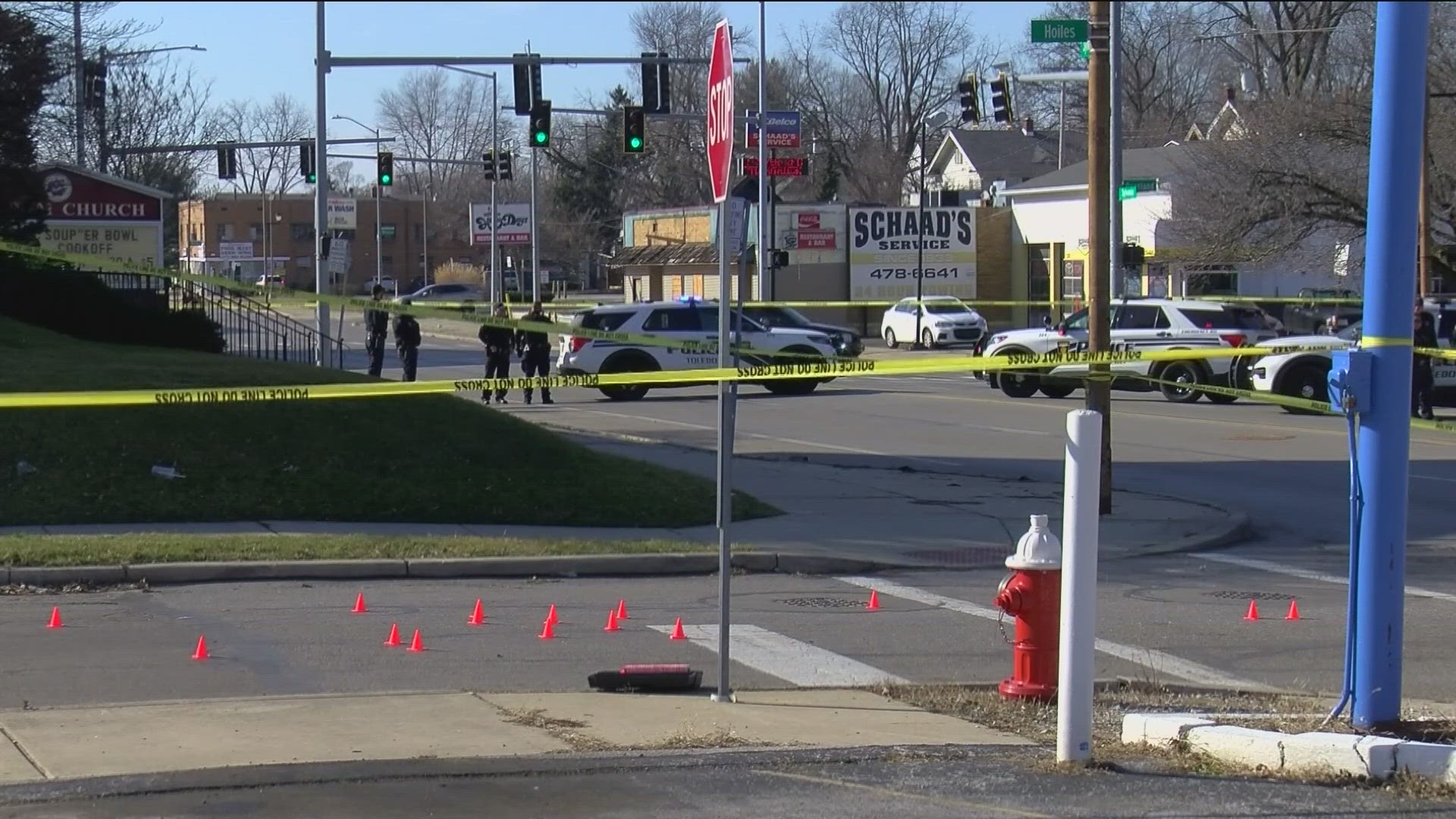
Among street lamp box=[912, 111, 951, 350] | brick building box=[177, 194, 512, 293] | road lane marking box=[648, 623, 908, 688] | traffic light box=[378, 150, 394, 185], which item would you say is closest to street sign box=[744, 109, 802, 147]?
street lamp box=[912, 111, 951, 350]

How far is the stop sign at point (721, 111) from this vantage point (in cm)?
741

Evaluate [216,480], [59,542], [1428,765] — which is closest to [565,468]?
[216,480]

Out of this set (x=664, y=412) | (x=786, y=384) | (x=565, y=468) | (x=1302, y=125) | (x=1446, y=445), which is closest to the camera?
(x=565, y=468)

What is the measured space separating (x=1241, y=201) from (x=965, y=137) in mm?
46803

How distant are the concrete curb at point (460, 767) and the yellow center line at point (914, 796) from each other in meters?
0.18

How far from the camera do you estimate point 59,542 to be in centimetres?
A: 1230

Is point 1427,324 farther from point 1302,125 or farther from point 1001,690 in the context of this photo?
point 1001,690

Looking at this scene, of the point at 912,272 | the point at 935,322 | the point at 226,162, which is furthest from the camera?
the point at 912,272

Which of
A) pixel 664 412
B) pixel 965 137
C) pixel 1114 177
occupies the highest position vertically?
pixel 965 137

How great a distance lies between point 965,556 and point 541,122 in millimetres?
21515

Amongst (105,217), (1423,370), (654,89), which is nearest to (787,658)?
(1423,370)

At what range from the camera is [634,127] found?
106ft

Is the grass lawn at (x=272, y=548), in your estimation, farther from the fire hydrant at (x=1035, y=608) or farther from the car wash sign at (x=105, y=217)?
the car wash sign at (x=105, y=217)

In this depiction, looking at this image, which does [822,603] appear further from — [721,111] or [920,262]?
[920,262]
